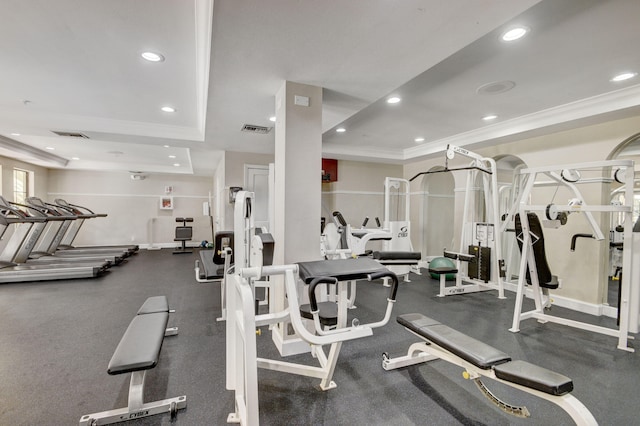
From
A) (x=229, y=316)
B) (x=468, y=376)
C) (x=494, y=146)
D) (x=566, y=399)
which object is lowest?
(x=468, y=376)

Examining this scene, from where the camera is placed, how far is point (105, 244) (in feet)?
29.6

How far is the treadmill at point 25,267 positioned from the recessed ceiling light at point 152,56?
3.92 m

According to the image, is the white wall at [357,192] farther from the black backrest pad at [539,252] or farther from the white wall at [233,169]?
the black backrest pad at [539,252]

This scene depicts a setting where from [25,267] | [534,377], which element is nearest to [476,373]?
[534,377]

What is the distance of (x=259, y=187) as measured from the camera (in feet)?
19.4

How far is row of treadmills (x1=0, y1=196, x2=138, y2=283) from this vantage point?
15.5 ft

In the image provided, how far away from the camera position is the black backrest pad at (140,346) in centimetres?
158

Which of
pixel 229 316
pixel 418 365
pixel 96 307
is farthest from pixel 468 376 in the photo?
pixel 96 307

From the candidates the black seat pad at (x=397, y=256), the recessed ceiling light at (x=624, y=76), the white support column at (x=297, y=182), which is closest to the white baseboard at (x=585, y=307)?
the black seat pad at (x=397, y=256)

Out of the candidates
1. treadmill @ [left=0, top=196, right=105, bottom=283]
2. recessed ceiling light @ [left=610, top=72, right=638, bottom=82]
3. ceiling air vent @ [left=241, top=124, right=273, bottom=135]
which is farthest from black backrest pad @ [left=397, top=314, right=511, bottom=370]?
treadmill @ [left=0, top=196, right=105, bottom=283]

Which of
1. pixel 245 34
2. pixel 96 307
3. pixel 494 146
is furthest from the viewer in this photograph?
pixel 494 146

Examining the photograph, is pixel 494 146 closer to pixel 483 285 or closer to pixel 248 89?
pixel 483 285

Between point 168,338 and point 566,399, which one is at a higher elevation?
point 566,399

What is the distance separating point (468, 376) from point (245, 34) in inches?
108
